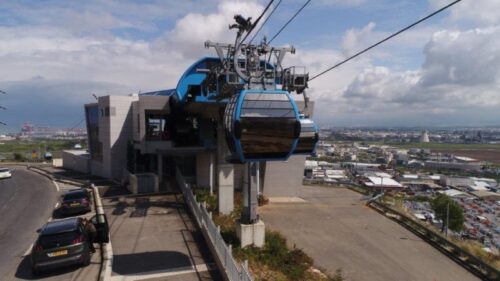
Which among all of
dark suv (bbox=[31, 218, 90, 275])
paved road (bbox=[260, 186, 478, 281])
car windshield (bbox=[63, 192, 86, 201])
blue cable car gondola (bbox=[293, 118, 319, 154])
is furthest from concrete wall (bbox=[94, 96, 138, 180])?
blue cable car gondola (bbox=[293, 118, 319, 154])

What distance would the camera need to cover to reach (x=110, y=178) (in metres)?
33.8

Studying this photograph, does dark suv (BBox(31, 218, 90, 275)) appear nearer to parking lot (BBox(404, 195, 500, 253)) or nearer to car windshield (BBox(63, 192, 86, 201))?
car windshield (BBox(63, 192, 86, 201))

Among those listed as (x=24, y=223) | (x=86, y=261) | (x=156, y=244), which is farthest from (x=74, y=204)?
(x=86, y=261)

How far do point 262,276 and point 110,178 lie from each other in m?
24.6

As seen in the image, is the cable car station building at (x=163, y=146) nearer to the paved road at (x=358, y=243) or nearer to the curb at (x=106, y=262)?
the paved road at (x=358, y=243)

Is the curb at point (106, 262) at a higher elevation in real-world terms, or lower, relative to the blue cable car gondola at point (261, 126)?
lower

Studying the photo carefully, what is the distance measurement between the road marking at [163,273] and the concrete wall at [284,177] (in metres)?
16.5

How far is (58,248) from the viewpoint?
11.4 m

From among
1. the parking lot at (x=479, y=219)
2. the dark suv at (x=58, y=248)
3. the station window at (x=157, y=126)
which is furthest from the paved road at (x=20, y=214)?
the parking lot at (x=479, y=219)

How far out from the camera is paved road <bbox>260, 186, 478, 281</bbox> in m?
15.6

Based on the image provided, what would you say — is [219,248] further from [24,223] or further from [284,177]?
[284,177]

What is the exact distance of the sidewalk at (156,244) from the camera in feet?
39.8

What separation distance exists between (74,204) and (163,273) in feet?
31.7

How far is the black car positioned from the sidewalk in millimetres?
1251
